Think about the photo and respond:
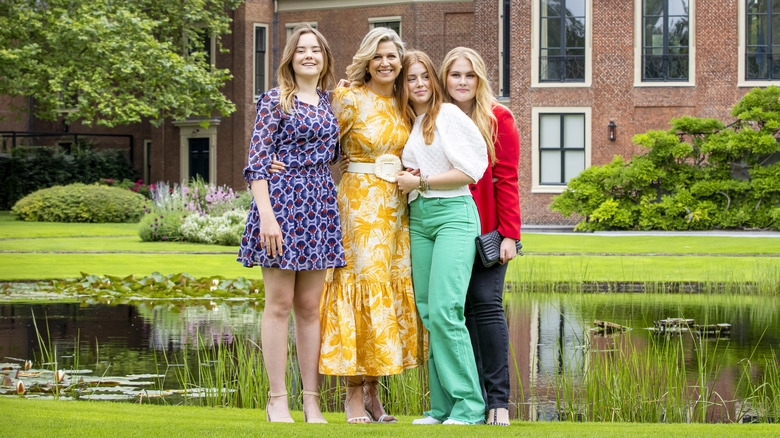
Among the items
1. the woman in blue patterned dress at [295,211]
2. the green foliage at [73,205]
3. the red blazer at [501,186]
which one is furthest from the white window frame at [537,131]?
the woman in blue patterned dress at [295,211]

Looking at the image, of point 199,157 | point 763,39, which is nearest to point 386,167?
point 763,39

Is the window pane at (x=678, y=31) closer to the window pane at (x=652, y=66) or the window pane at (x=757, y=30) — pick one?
the window pane at (x=652, y=66)

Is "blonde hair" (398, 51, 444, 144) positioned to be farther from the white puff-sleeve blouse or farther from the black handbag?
the black handbag

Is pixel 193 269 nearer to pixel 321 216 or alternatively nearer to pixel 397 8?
pixel 321 216

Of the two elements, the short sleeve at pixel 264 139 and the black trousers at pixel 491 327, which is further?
the black trousers at pixel 491 327

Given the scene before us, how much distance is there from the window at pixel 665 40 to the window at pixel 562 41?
1.74 meters

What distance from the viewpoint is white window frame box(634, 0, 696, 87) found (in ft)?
82.2

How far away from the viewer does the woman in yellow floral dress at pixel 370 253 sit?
4.51 meters

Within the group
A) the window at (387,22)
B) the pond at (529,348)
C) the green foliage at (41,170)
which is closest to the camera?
the pond at (529,348)

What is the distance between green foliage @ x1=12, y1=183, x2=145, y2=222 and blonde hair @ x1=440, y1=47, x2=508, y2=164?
22461 mm

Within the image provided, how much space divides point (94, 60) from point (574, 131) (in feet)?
45.4

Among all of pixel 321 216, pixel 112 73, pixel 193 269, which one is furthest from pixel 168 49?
pixel 321 216

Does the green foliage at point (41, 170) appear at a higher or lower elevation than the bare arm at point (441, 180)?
higher

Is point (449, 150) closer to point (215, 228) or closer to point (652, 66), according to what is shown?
point (215, 228)
